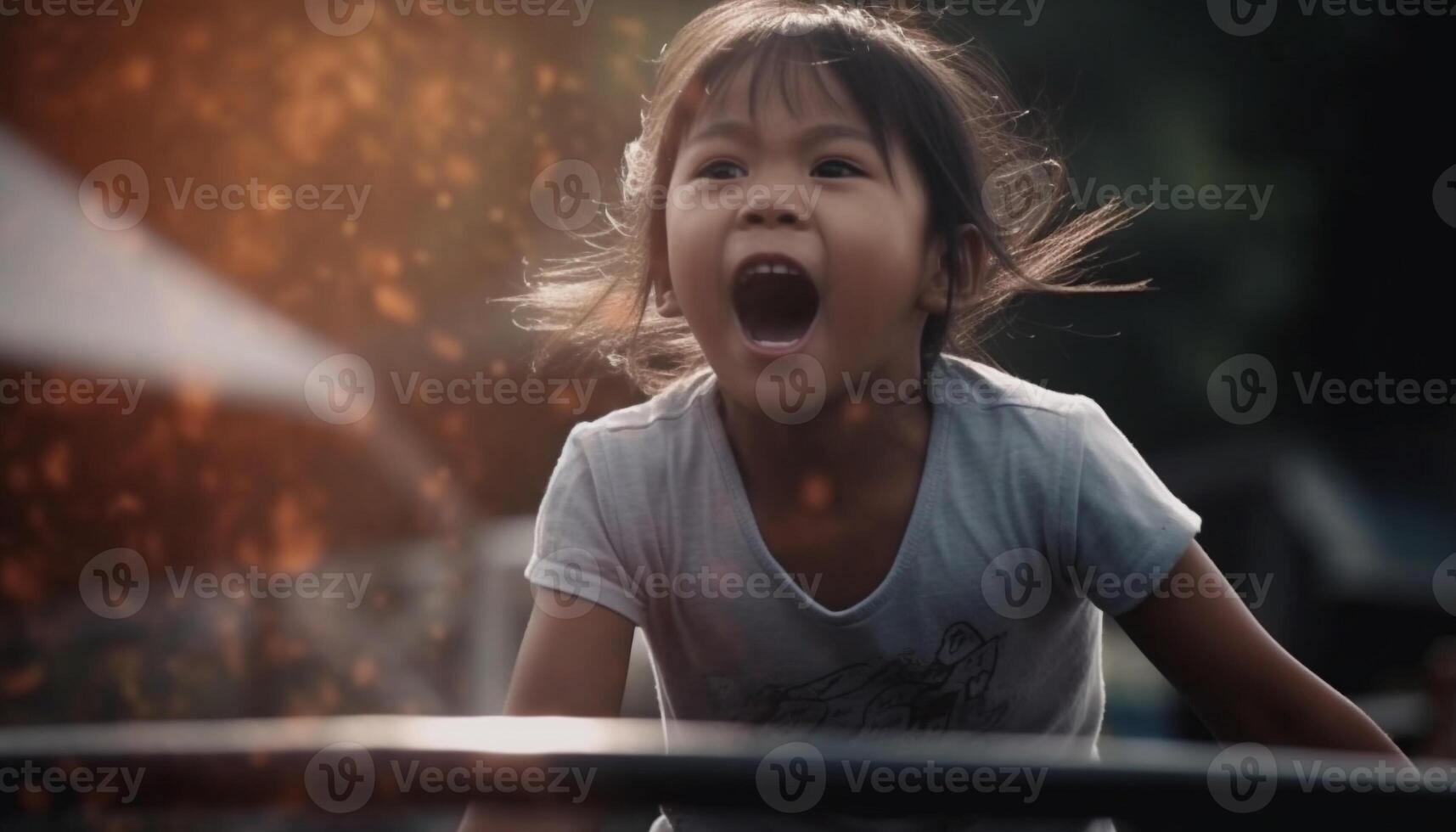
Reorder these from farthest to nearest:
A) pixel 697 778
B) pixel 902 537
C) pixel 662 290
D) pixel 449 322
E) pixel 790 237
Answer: pixel 449 322 < pixel 662 290 < pixel 902 537 < pixel 790 237 < pixel 697 778

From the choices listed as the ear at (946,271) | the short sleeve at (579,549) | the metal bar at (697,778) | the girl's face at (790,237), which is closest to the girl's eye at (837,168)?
the girl's face at (790,237)

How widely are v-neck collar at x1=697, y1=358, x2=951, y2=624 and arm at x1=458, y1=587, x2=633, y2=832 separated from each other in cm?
14

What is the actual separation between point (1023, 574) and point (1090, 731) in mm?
207

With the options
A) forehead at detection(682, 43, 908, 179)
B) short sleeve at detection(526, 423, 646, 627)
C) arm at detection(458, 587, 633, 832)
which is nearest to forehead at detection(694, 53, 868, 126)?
forehead at detection(682, 43, 908, 179)

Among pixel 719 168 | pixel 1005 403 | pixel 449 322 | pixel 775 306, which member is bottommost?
pixel 449 322

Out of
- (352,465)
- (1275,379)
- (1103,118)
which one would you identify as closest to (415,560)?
(352,465)

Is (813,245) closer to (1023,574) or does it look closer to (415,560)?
(1023,574)

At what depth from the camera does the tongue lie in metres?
1.26

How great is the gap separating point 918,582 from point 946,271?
1.01 ft

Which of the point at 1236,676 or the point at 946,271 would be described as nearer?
the point at 1236,676

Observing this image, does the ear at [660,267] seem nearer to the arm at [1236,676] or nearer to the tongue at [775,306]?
the tongue at [775,306]

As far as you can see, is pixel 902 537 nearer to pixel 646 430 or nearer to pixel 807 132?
pixel 646 430

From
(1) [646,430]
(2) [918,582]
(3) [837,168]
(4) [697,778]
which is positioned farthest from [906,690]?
(4) [697,778]

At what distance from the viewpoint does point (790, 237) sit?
4.02 ft
